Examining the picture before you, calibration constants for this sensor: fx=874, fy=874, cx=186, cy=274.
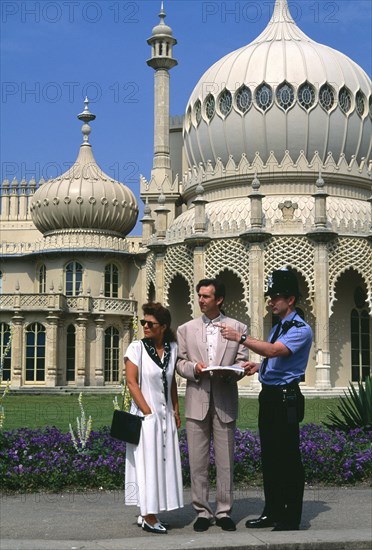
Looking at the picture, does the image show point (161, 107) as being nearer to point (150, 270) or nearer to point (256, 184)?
point (150, 270)

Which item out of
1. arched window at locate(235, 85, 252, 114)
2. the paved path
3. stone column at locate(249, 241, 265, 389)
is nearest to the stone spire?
arched window at locate(235, 85, 252, 114)

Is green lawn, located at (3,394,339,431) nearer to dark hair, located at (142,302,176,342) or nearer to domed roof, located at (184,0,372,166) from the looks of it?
dark hair, located at (142,302,176,342)

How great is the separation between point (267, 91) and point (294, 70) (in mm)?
1254

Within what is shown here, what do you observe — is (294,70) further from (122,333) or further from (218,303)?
(218,303)

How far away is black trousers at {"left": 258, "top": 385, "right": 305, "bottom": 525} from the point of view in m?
6.89

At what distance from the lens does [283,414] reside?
6930mm

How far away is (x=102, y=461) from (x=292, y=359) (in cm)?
300

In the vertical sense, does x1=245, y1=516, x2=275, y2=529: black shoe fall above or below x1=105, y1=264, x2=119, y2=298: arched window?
below

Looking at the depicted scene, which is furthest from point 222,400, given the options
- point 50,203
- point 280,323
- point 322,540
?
point 50,203

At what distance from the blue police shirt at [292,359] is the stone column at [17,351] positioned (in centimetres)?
2536

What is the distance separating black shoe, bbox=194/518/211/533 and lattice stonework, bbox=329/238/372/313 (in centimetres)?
2231

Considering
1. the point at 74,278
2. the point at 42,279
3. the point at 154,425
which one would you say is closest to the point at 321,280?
the point at 74,278

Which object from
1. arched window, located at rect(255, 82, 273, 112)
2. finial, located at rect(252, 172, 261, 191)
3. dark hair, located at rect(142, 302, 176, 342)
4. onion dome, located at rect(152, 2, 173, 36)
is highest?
onion dome, located at rect(152, 2, 173, 36)

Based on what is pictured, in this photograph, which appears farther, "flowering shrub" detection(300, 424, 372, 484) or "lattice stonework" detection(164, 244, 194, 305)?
"lattice stonework" detection(164, 244, 194, 305)
